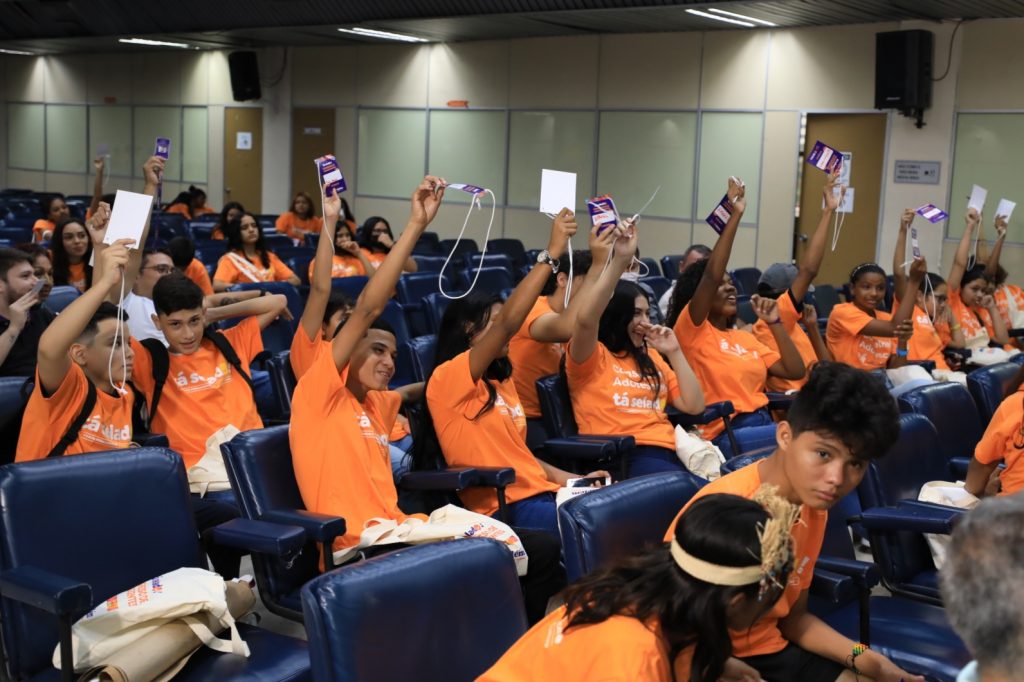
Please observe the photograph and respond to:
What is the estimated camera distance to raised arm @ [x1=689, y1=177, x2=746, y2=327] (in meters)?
4.57

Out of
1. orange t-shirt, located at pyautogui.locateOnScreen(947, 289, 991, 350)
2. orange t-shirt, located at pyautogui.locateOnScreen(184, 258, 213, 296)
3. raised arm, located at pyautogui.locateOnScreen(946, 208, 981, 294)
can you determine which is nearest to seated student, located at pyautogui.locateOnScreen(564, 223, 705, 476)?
orange t-shirt, located at pyautogui.locateOnScreen(184, 258, 213, 296)

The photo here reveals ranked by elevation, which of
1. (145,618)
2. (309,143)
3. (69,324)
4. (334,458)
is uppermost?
(309,143)

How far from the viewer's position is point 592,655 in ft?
5.40

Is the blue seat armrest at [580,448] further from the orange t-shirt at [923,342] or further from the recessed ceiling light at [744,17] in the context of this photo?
the recessed ceiling light at [744,17]

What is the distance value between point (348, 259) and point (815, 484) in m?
5.97

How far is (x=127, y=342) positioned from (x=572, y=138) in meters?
9.57

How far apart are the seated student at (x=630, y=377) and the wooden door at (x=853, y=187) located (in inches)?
264

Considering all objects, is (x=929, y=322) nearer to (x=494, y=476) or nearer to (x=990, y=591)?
(x=494, y=476)

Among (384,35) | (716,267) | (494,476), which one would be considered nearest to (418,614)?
(494,476)

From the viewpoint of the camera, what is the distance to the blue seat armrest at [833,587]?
8.30ft

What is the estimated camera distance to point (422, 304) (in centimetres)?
622

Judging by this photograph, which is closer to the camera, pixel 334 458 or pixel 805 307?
pixel 334 458

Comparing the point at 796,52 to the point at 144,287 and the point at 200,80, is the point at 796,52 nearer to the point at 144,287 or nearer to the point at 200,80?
the point at 144,287

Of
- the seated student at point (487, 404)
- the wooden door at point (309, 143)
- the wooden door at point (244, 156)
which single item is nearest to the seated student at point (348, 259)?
the seated student at point (487, 404)
